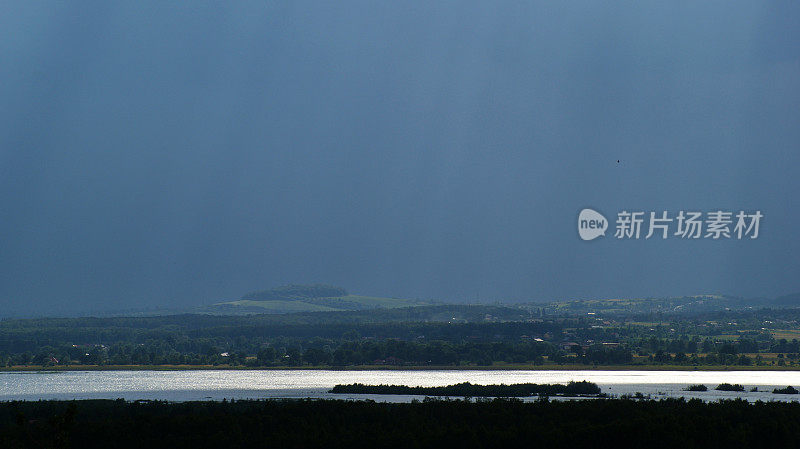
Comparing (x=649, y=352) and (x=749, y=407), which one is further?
(x=649, y=352)

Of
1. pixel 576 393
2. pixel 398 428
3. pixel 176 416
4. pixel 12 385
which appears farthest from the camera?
pixel 12 385

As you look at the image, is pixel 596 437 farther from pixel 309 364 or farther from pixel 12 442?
pixel 309 364

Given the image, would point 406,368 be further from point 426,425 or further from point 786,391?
point 426,425

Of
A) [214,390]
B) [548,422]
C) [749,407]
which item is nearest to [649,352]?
[214,390]

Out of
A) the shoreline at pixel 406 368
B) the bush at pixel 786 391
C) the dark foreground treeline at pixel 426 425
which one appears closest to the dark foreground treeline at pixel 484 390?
the bush at pixel 786 391

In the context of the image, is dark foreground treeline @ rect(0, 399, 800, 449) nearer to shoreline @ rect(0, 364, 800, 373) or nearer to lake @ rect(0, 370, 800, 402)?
lake @ rect(0, 370, 800, 402)
